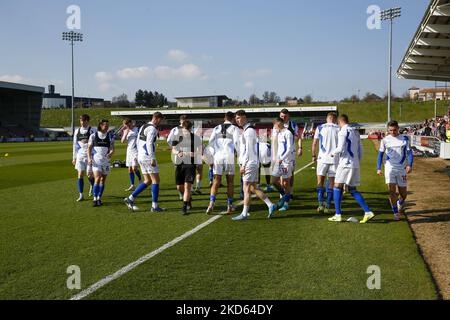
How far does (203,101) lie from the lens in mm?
107062

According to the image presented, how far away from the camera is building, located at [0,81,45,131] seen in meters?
71.1

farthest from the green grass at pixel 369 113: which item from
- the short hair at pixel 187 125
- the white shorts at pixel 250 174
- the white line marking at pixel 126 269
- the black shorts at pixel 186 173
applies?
the white line marking at pixel 126 269

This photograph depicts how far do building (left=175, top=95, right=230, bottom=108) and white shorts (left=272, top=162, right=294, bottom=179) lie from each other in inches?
3768

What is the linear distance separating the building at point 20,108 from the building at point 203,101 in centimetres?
4106

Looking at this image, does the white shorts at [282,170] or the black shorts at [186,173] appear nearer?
the black shorts at [186,173]

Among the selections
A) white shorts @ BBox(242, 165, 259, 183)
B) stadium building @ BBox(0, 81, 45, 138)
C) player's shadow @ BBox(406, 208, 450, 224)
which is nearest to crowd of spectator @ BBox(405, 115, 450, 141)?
player's shadow @ BBox(406, 208, 450, 224)

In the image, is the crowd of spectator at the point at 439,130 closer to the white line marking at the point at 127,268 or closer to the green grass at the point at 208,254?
the green grass at the point at 208,254

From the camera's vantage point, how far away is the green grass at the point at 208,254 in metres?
4.50

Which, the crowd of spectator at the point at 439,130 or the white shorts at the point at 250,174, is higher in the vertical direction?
the crowd of spectator at the point at 439,130

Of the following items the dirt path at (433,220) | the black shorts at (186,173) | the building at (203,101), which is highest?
the building at (203,101)

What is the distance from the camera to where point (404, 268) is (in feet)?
17.1
